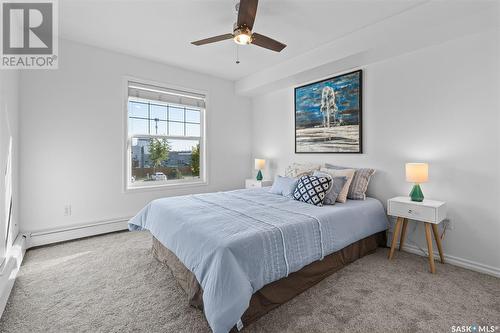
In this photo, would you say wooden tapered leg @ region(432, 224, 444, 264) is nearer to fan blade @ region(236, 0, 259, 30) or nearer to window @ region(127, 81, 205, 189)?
fan blade @ region(236, 0, 259, 30)

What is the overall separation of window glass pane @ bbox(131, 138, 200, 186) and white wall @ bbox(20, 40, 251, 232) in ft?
0.87

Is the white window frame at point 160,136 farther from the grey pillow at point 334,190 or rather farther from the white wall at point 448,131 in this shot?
the white wall at point 448,131

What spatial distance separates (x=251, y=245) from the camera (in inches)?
66.0

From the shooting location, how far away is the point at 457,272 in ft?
7.75

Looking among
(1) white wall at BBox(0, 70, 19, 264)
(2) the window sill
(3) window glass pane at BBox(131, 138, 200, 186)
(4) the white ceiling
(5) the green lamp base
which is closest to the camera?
(1) white wall at BBox(0, 70, 19, 264)

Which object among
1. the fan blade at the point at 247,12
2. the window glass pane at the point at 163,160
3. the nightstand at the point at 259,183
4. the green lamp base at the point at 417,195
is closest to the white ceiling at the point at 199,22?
the fan blade at the point at 247,12

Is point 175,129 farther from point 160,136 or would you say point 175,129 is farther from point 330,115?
point 330,115

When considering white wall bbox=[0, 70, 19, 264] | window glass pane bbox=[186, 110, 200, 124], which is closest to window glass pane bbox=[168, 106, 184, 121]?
window glass pane bbox=[186, 110, 200, 124]

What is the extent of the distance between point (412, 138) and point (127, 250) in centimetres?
371

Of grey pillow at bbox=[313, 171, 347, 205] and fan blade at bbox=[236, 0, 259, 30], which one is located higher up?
fan blade at bbox=[236, 0, 259, 30]

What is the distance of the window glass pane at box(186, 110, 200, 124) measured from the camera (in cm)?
441

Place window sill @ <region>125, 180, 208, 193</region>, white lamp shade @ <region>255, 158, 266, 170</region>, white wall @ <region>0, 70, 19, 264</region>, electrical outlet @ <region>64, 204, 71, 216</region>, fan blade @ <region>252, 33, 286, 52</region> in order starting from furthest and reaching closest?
white lamp shade @ <region>255, 158, 266, 170</region>
window sill @ <region>125, 180, 208, 193</region>
electrical outlet @ <region>64, 204, 71, 216</region>
fan blade @ <region>252, 33, 286, 52</region>
white wall @ <region>0, 70, 19, 264</region>

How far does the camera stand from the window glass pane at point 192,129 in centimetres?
443

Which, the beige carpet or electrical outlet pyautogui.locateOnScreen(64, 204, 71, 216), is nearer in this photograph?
the beige carpet
